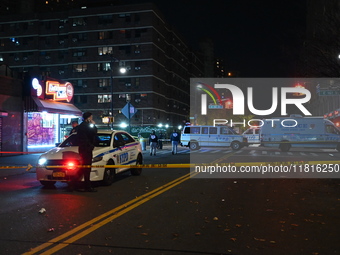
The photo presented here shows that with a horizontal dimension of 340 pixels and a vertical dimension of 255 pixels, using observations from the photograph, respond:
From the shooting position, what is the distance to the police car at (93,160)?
1005cm

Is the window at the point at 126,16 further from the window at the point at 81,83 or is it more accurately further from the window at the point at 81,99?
the window at the point at 81,99

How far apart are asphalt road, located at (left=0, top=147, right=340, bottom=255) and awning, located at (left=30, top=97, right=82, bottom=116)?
1333 centimetres

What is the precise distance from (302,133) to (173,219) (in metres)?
23.5

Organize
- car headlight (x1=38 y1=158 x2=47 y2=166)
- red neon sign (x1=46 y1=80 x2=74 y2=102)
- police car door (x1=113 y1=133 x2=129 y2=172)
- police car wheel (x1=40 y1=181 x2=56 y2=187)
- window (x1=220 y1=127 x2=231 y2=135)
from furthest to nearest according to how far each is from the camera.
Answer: window (x1=220 y1=127 x2=231 y2=135) < red neon sign (x1=46 y1=80 x2=74 y2=102) < police car door (x1=113 y1=133 x2=129 y2=172) < police car wheel (x1=40 y1=181 x2=56 y2=187) < car headlight (x1=38 y1=158 x2=47 y2=166)

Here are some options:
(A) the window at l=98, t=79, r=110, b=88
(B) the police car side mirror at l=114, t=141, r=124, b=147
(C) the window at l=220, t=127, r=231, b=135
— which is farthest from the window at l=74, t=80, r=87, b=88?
(B) the police car side mirror at l=114, t=141, r=124, b=147

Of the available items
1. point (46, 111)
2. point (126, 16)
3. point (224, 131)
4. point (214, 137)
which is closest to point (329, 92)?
point (224, 131)

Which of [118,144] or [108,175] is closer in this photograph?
[108,175]

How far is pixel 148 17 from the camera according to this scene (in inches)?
2512

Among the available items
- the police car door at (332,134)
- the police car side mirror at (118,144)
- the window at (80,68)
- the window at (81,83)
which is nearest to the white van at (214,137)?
the police car door at (332,134)

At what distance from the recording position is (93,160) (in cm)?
1036

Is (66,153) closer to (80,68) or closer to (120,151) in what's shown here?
(120,151)

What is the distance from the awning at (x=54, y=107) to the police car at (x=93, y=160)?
43.0 ft

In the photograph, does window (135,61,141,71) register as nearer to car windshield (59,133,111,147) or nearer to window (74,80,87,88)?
window (74,80,87,88)

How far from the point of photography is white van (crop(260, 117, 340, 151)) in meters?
27.3
